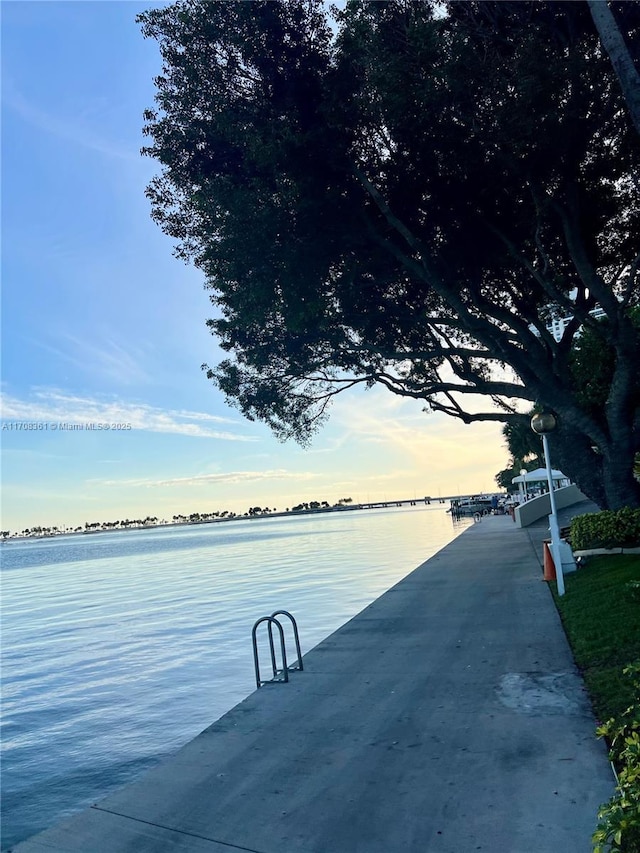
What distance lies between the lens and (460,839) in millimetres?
4418

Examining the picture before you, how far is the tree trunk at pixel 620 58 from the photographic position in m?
7.57

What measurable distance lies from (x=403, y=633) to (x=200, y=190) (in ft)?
33.1

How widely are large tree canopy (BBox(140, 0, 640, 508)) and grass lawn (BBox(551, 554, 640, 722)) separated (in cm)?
372

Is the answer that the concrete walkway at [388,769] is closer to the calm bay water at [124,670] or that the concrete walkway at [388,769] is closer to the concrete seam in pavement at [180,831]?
the concrete seam in pavement at [180,831]

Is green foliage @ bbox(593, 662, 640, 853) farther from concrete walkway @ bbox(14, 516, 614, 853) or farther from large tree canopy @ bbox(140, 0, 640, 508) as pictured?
large tree canopy @ bbox(140, 0, 640, 508)

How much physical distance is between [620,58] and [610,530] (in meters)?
11.1

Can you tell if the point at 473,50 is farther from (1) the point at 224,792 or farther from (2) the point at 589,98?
(1) the point at 224,792

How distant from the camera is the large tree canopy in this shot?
12453 millimetres

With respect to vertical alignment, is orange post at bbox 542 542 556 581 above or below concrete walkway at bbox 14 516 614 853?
above

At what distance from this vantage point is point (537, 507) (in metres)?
35.7

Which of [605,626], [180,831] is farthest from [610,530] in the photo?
[180,831]

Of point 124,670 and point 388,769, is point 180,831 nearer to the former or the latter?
point 388,769

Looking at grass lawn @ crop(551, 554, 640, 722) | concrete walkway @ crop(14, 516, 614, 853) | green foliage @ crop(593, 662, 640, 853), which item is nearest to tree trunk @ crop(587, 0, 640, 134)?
grass lawn @ crop(551, 554, 640, 722)

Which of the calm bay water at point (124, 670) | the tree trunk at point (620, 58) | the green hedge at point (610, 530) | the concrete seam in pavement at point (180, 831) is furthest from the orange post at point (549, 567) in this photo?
the concrete seam in pavement at point (180, 831)
